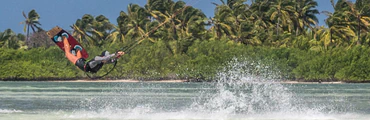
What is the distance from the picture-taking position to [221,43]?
4008 inches

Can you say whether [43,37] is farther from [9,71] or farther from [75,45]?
[75,45]

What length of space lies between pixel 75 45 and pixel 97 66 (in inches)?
56.0

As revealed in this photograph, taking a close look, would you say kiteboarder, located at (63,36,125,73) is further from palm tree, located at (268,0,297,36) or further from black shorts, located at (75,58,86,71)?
palm tree, located at (268,0,297,36)

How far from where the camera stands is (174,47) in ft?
351

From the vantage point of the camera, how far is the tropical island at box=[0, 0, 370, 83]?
3912 inches

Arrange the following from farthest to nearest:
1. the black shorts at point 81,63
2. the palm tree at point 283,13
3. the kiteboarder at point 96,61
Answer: the palm tree at point 283,13 < the black shorts at point 81,63 < the kiteboarder at point 96,61

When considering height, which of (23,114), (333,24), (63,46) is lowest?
(23,114)

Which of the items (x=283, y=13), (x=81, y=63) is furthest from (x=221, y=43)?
(x=81, y=63)

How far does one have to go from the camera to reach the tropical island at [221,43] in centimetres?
9938

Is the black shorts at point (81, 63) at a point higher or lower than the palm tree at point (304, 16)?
lower

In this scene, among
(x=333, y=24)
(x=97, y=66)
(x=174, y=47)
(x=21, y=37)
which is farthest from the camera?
(x=21, y=37)

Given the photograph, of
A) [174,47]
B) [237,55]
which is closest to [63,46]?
[237,55]

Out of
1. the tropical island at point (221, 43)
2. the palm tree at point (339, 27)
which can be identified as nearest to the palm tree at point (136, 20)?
the tropical island at point (221, 43)

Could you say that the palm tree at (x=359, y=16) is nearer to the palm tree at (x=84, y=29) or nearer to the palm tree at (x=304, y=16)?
the palm tree at (x=304, y=16)
